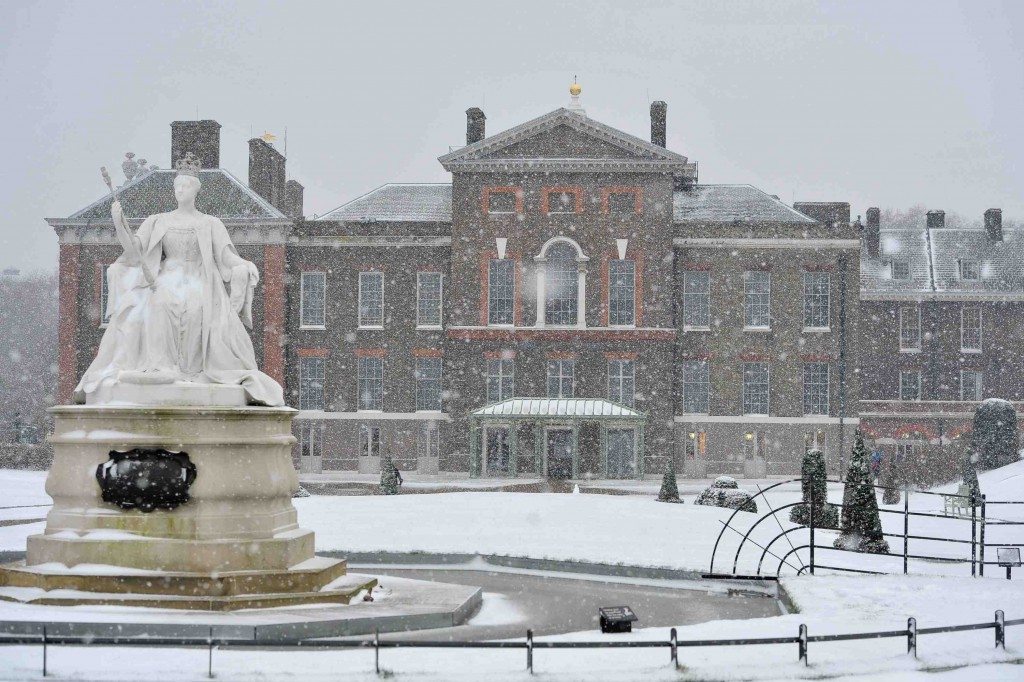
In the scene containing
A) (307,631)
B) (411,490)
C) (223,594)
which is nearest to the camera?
(307,631)

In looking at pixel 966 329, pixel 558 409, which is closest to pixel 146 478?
pixel 558 409

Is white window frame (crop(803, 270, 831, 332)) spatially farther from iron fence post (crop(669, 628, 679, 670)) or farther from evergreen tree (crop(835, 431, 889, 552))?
iron fence post (crop(669, 628, 679, 670))

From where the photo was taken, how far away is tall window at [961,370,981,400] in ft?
198

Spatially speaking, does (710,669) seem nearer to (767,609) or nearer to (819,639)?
(819,639)

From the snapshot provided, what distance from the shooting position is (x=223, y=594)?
478 inches

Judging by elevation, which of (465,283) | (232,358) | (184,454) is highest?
(465,283)

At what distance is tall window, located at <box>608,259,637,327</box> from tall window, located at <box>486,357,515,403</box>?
4.44 metres

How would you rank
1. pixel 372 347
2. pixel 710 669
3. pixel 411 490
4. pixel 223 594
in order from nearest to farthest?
pixel 710 669 < pixel 223 594 < pixel 411 490 < pixel 372 347

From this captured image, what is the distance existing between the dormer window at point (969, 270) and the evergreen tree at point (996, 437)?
2720 centimetres

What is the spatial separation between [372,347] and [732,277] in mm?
15152

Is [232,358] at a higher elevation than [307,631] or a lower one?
higher

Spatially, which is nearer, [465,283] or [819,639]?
[819,639]

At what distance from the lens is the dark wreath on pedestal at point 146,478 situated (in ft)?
40.8

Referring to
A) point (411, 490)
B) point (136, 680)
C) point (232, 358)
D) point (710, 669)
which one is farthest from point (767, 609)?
point (411, 490)
